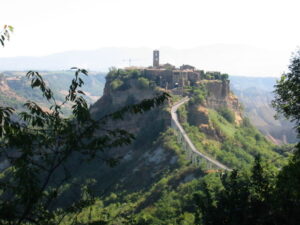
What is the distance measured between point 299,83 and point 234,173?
8.31 metres

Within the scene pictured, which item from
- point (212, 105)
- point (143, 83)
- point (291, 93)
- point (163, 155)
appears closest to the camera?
point (291, 93)

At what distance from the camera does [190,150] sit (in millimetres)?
59875

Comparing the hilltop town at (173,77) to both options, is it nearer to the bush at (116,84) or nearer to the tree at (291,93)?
the bush at (116,84)

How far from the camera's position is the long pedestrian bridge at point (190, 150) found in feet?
180

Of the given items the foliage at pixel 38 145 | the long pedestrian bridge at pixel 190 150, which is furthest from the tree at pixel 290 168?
the long pedestrian bridge at pixel 190 150

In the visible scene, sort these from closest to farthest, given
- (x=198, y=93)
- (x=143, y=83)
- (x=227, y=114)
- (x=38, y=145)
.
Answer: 1. (x=38, y=145)
2. (x=198, y=93)
3. (x=143, y=83)
4. (x=227, y=114)

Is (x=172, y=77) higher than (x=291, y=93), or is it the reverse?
(x=291, y=93)

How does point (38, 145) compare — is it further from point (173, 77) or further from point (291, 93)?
point (173, 77)

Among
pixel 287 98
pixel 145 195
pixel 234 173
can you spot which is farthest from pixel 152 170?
pixel 234 173

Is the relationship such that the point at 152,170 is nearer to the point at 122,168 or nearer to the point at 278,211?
the point at 122,168

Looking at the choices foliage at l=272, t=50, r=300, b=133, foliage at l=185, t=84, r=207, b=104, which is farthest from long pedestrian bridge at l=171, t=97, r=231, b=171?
foliage at l=272, t=50, r=300, b=133

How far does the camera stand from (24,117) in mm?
10336

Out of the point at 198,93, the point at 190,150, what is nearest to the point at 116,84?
the point at 198,93

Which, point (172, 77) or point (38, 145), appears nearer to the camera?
point (38, 145)
